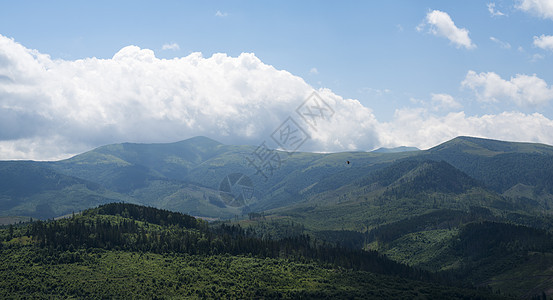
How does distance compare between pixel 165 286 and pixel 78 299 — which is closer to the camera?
pixel 78 299

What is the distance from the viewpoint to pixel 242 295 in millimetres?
193500

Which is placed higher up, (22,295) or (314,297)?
(22,295)

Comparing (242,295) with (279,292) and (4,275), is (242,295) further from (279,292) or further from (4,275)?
(4,275)

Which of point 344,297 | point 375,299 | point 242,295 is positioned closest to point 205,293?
point 242,295

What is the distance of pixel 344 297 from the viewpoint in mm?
196250

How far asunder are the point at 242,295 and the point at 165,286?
37858mm

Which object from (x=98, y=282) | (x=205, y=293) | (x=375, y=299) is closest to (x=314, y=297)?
(x=375, y=299)

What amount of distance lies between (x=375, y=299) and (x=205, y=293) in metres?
80.9

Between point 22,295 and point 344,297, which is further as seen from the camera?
point 344,297

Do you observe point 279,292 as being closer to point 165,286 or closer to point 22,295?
point 165,286

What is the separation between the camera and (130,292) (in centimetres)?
18812

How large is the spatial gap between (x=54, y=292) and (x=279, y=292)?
101353 millimetres

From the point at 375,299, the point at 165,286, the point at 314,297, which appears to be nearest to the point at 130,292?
the point at 165,286

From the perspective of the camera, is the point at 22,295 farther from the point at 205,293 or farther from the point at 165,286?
the point at 205,293
